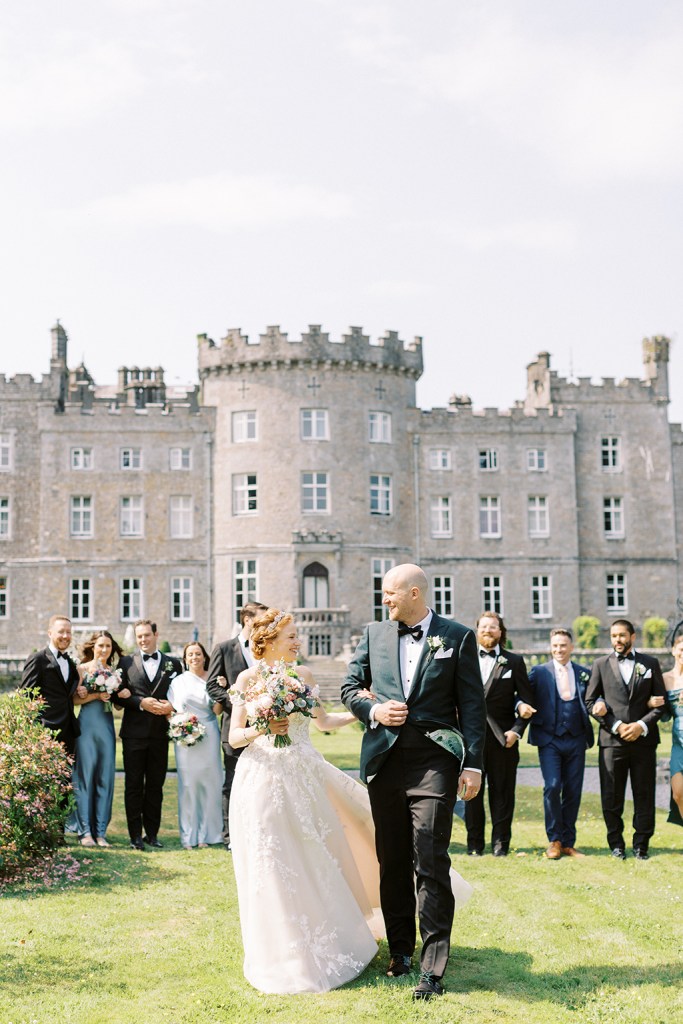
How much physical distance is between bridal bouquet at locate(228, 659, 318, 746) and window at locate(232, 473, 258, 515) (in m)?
34.8

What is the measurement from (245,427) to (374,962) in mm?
36272

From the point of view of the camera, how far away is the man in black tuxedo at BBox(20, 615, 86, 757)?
36.3ft

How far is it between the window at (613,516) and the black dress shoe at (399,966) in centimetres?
4007

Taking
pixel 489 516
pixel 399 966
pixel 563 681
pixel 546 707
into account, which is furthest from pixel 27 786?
pixel 489 516

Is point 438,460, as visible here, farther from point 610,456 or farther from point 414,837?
point 414,837

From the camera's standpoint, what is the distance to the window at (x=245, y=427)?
4247cm

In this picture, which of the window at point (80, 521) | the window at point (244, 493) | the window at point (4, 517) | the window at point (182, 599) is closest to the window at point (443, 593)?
the window at point (244, 493)

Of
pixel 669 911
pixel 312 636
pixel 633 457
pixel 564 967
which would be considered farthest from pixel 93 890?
pixel 633 457

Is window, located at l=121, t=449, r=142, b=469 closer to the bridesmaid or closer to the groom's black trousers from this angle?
the bridesmaid

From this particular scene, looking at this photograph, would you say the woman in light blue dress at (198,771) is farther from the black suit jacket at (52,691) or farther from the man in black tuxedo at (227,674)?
the black suit jacket at (52,691)

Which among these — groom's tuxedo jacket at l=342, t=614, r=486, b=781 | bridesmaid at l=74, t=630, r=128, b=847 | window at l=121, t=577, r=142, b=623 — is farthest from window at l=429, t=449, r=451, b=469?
groom's tuxedo jacket at l=342, t=614, r=486, b=781

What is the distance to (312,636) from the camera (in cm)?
3997

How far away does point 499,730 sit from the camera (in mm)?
Result: 10906

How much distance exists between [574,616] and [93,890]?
36868 mm
